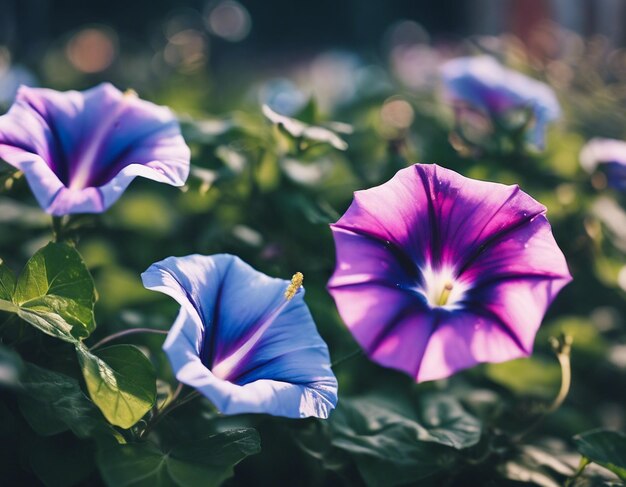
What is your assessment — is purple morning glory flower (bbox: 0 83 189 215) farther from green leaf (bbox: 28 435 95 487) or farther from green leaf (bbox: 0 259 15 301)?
green leaf (bbox: 28 435 95 487)

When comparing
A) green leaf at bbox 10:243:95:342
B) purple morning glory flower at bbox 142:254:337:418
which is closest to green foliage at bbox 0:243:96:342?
green leaf at bbox 10:243:95:342

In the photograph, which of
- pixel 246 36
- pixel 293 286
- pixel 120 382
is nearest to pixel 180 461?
pixel 120 382

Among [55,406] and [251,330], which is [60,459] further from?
[251,330]

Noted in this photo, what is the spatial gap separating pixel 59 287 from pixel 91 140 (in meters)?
0.21

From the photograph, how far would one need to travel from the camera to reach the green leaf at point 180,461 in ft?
1.88

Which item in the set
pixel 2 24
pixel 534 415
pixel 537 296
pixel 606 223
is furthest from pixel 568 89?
pixel 2 24

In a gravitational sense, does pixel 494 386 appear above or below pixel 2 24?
below

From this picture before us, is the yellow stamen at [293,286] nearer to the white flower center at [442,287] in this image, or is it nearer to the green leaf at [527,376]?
the white flower center at [442,287]

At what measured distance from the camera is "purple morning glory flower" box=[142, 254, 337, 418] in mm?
591

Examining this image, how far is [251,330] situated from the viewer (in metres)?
0.68

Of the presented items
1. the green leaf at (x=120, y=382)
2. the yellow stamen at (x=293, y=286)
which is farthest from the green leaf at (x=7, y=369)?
the yellow stamen at (x=293, y=286)

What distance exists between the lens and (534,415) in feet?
2.85

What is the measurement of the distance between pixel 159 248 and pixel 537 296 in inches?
24.9

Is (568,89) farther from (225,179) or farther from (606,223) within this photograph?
(225,179)
